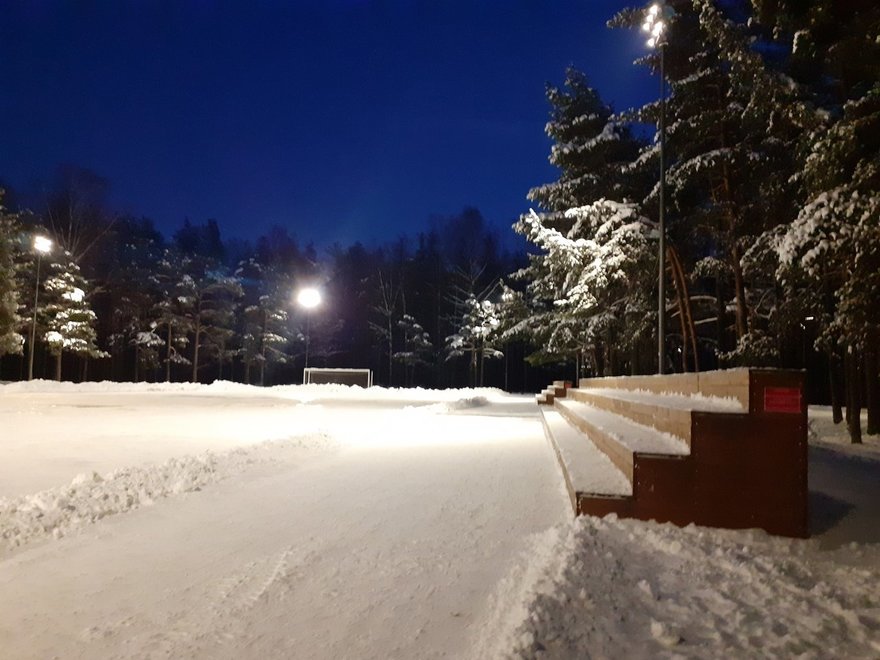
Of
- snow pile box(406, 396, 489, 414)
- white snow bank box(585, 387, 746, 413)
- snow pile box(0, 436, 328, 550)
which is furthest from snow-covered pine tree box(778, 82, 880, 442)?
snow pile box(406, 396, 489, 414)

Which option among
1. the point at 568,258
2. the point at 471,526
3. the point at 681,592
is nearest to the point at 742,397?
the point at 681,592

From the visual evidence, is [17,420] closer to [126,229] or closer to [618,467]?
[618,467]

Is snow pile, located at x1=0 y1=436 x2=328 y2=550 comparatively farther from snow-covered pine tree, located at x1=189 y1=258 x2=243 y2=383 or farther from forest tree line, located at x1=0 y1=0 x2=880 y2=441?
snow-covered pine tree, located at x1=189 y1=258 x2=243 y2=383

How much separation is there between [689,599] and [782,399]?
2272 mm

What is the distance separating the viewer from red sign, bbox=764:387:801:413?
5.15 metres

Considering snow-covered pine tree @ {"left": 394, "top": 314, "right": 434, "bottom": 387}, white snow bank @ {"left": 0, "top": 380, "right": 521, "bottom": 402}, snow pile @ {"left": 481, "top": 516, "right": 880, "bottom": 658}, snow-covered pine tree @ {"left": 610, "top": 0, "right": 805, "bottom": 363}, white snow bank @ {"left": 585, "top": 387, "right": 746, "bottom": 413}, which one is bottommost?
white snow bank @ {"left": 0, "top": 380, "right": 521, "bottom": 402}

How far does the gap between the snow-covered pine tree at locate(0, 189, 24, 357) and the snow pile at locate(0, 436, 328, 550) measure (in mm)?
31125

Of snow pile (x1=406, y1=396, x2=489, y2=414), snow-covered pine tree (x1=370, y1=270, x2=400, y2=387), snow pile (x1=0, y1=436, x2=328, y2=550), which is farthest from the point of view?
snow-covered pine tree (x1=370, y1=270, x2=400, y2=387)

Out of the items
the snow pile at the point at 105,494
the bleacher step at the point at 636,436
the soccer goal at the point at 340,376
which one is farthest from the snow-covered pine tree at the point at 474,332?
the snow pile at the point at 105,494

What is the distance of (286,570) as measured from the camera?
4344 millimetres

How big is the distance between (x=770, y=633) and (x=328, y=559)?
9.60ft

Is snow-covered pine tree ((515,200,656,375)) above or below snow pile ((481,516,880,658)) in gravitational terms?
above

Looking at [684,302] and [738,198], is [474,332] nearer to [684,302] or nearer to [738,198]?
[684,302]

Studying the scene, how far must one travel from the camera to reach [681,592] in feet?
12.6
